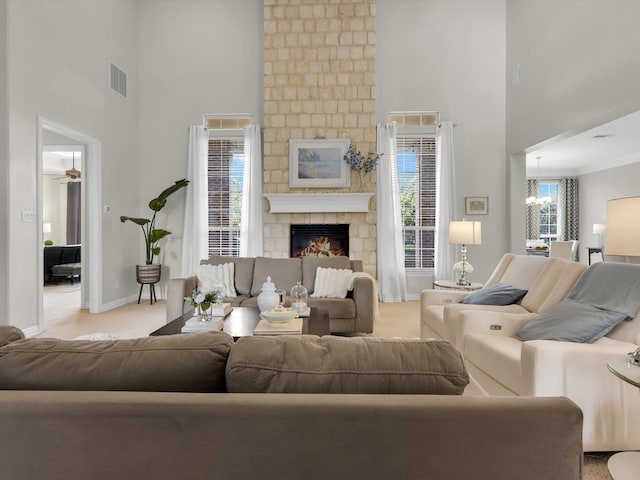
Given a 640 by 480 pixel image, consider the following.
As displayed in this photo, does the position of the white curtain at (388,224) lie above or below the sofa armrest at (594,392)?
above

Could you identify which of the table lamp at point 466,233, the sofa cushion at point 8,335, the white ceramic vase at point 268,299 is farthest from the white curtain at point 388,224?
the sofa cushion at point 8,335

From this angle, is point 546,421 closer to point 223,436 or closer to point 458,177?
point 223,436

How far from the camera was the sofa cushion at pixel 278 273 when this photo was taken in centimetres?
424

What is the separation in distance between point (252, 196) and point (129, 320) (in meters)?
2.55

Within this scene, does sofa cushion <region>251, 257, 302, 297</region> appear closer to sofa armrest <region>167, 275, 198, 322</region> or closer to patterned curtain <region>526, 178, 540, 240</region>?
sofa armrest <region>167, 275, 198, 322</region>

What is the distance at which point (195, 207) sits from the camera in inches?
251

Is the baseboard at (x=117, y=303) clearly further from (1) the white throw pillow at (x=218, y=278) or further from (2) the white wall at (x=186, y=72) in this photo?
(1) the white throw pillow at (x=218, y=278)

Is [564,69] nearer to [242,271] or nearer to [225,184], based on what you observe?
[242,271]

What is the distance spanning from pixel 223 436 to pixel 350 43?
634cm

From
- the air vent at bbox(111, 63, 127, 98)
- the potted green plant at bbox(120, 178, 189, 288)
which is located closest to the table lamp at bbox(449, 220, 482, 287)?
the potted green plant at bbox(120, 178, 189, 288)

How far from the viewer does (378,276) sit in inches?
247

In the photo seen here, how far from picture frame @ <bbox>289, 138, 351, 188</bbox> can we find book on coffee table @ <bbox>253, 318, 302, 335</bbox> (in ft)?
12.3

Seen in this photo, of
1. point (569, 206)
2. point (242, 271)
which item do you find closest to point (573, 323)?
point (242, 271)

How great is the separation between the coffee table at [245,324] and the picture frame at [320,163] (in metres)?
3.16
